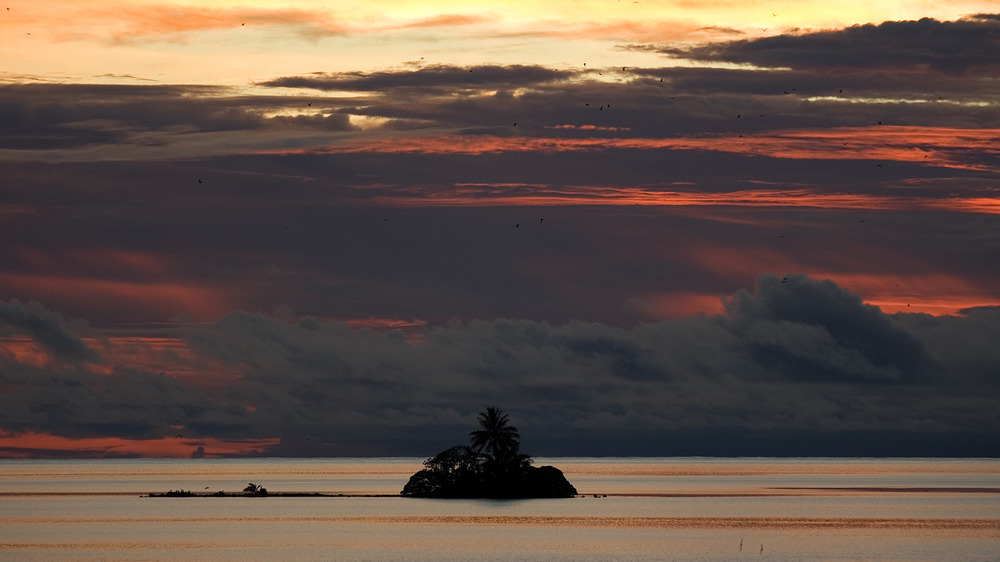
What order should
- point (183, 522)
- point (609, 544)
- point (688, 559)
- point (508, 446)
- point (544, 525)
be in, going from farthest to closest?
point (508, 446)
point (183, 522)
point (544, 525)
point (609, 544)
point (688, 559)

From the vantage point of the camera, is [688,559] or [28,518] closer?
[688,559]

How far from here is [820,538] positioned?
146 meters

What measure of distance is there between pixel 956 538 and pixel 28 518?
125552 millimetres

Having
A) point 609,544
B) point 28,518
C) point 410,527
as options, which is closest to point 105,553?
point 410,527

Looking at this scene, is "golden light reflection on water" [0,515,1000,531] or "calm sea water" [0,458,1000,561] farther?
"golden light reflection on water" [0,515,1000,531]

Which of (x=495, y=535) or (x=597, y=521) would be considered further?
(x=597, y=521)

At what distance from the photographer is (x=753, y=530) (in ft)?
525

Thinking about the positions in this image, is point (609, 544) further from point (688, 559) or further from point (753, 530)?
point (753, 530)

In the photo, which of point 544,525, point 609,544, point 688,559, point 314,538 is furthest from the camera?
point 544,525

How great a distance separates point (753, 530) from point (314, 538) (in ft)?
178

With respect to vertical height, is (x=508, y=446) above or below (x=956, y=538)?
above

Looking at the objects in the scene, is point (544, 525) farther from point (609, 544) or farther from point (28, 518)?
point (28, 518)

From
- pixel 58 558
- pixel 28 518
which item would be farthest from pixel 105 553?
pixel 28 518

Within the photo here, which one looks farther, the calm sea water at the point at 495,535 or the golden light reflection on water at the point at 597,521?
the golden light reflection on water at the point at 597,521
